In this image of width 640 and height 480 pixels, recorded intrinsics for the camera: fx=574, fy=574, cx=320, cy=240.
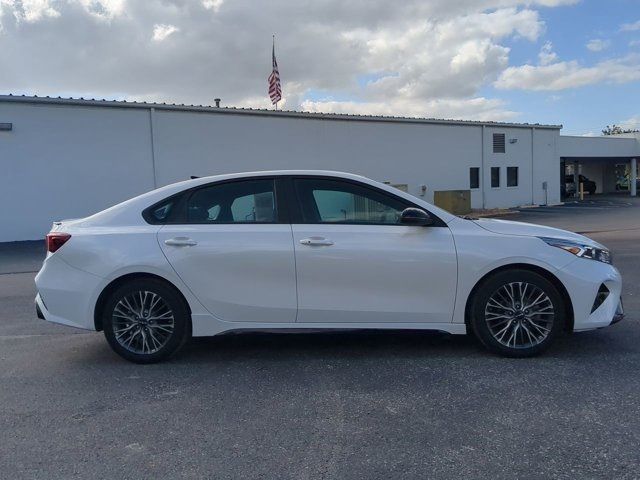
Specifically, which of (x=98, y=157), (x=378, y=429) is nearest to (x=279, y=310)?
(x=378, y=429)

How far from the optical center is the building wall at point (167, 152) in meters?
18.2

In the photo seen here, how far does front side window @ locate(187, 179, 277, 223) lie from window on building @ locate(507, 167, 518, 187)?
91.7 ft

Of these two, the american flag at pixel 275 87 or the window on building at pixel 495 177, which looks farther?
the window on building at pixel 495 177

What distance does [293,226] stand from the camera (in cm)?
493

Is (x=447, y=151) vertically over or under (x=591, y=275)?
over

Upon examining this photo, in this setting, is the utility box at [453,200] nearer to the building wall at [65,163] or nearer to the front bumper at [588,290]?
the building wall at [65,163]

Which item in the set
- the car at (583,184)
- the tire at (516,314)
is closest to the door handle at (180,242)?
the tire at (516,314)

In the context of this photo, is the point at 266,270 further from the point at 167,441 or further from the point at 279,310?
the point at 167,441

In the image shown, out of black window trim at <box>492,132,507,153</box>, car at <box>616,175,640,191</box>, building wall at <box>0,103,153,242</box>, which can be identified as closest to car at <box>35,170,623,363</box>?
building wall at <box>0,103,153,242</box>

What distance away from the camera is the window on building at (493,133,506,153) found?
98.9 ft

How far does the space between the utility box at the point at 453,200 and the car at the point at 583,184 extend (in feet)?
67.1

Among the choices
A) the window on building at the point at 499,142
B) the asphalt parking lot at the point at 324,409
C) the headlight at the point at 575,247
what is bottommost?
the asphalt parking lot at the point at 324,409

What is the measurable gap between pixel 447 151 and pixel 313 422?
25639mm

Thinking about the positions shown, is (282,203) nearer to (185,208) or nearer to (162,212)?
(185,208)
